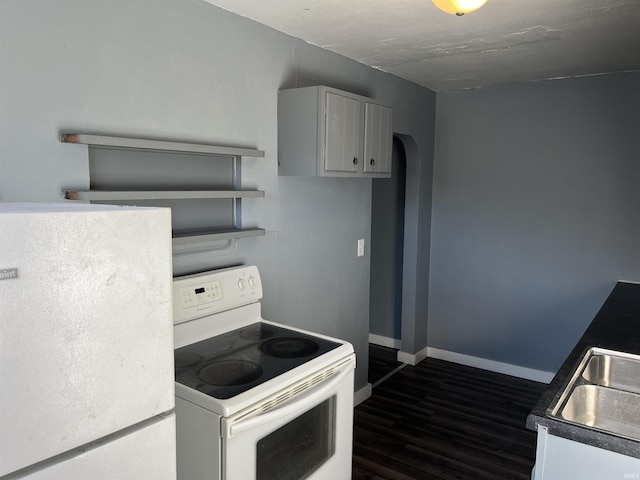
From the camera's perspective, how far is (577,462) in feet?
4.47

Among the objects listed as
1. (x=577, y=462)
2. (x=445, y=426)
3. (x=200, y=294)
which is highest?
(x=200, y=294)

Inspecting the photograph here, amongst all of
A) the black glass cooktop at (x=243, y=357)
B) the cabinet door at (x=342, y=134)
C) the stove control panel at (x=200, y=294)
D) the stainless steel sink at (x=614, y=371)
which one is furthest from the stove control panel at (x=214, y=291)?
the stainless steel sink at (x=614, y=371)

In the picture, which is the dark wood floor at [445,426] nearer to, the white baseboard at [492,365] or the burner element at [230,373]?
the white baseboard at [492,365]

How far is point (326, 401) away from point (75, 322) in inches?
47.0

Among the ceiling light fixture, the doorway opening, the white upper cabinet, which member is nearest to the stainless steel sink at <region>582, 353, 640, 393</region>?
the ceiling light fixture

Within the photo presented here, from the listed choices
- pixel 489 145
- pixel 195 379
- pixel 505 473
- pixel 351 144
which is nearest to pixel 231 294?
pixel 195 379

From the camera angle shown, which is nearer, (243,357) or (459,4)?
(459,4)

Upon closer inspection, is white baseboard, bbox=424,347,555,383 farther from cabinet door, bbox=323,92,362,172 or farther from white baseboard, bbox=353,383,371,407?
cabinet door, bbox=323,92,362,172

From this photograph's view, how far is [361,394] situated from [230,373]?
75.8 inches

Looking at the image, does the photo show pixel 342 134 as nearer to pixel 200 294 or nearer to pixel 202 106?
pixel 202 106

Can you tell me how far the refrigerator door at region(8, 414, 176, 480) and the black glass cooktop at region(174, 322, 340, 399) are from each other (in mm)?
429

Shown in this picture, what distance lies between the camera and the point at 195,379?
172cm

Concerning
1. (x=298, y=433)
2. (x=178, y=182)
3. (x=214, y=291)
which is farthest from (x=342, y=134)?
(x=298, y=433)

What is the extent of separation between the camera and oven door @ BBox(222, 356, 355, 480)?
1.55 metres
